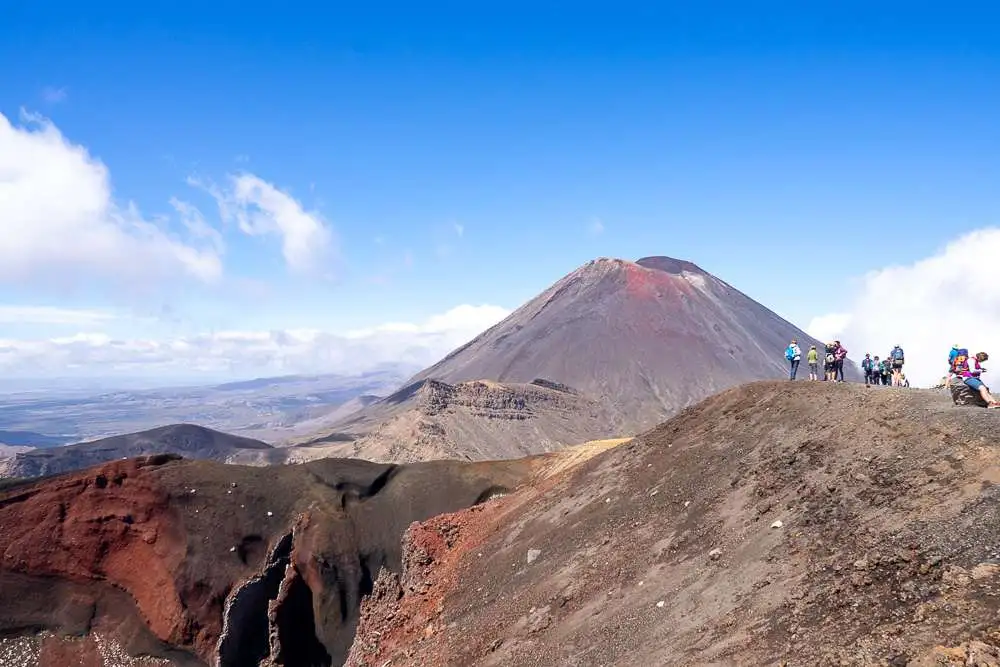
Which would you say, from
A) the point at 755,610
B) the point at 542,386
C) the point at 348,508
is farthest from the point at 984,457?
the point at 542,386

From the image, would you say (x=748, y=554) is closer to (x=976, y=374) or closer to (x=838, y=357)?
(x=976, y=374)

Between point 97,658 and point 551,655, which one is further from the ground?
point 551,655

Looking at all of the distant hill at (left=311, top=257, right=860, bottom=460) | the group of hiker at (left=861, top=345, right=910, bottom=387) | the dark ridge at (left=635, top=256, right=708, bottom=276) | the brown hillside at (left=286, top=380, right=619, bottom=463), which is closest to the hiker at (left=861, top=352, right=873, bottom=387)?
the group of hiker at (left=861, top=345, right=910, bottom=387)

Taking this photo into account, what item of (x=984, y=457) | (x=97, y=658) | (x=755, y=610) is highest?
(x=984, y=457)

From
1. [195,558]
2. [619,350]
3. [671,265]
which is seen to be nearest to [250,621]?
[195,558]

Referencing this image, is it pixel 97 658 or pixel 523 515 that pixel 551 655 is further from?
pixel 97 658
